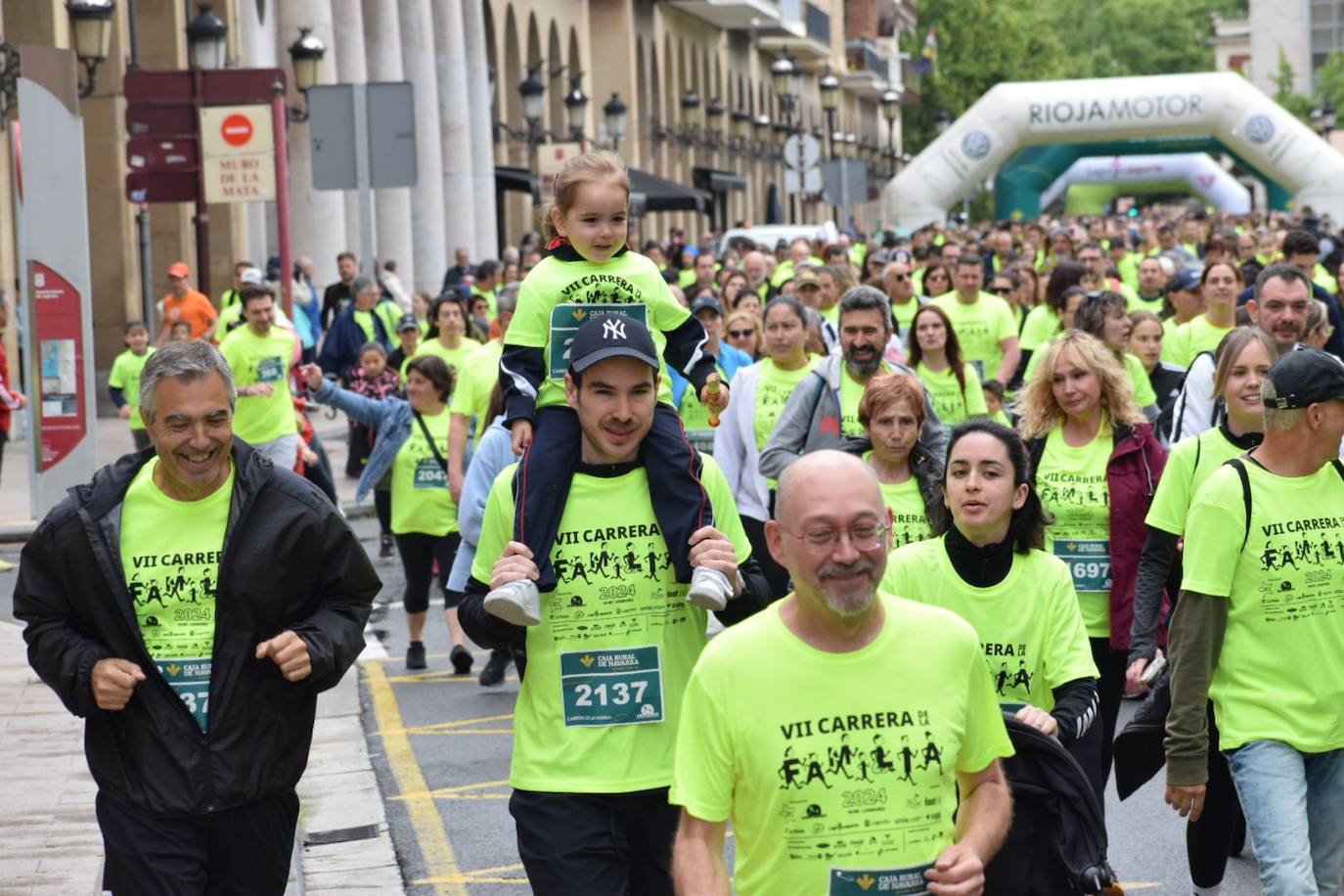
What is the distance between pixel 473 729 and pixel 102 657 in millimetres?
5265

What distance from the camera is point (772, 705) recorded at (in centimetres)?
405

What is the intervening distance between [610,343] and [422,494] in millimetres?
7287

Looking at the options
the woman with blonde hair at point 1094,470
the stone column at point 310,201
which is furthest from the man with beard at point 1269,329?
the stone column at point 310,201

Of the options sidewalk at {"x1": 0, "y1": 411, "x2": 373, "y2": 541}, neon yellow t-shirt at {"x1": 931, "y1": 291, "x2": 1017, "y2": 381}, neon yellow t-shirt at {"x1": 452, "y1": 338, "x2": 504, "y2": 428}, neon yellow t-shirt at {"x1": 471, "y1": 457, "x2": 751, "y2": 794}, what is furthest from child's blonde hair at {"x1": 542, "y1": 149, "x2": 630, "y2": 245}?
sidewalk at {"x1": 0, "y1": 411, "x2": 373, "y2": 541}

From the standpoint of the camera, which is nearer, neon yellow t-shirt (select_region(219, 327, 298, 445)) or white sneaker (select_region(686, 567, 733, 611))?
white sneaker (select_region(686, 567, 733, 611))

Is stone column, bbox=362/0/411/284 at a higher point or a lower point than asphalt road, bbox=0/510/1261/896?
higher

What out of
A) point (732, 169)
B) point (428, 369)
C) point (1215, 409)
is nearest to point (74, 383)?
point (428, 369)

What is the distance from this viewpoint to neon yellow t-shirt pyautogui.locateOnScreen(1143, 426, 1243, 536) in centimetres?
681

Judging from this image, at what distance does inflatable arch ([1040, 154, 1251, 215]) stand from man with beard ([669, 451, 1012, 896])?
67311 mm

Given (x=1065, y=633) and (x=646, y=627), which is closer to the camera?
(x=646, y=627)

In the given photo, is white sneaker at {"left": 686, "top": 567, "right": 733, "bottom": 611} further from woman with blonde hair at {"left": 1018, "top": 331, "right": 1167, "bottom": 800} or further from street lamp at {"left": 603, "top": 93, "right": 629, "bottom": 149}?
street lamp at {"left": 603, "top": 93, "right": 629, "bottom": 149}

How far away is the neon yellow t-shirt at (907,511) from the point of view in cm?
788

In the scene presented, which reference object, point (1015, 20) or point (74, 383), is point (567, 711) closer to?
point (74, 383)

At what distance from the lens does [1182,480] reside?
6.85 metres
